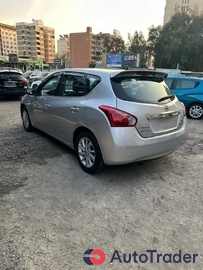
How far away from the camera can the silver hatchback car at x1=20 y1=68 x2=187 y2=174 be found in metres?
2.85

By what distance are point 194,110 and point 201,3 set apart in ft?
204

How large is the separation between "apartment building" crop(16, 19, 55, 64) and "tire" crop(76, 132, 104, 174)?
11498cm

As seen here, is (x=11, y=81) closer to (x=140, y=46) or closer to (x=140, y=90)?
(x=140, y=90)

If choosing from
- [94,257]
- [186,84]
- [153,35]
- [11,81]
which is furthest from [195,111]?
[153,35]

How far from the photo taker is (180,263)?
1870 mm

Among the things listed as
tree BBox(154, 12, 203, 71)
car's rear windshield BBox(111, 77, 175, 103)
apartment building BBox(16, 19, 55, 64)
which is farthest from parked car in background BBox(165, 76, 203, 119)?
apartment building BBox(16, 19, 55, 64)

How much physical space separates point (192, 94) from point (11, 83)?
326 inches

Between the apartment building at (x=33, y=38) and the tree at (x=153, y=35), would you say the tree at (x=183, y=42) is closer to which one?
the tree at (x=153, y=35)

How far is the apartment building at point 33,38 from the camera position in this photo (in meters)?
108

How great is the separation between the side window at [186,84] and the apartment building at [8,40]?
11782 centimetres

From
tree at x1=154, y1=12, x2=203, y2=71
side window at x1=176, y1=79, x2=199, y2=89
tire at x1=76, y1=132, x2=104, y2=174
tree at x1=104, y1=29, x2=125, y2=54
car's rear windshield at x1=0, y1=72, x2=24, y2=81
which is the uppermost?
tree at x1=104, y1=29, x2=125, y2=54

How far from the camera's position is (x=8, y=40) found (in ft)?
372

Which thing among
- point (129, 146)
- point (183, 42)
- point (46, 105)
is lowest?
point (129, 146)

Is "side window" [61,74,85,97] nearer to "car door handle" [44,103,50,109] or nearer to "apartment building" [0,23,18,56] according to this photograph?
"car door handle" [44,103,50,109]
